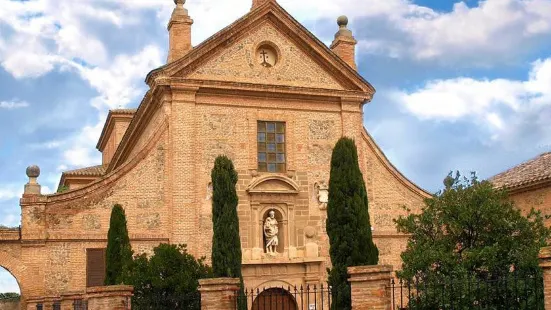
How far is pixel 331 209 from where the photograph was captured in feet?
61.3

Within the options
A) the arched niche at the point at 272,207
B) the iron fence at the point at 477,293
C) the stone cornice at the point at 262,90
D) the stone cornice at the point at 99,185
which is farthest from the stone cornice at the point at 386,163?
the iron fence at the point at 477,293

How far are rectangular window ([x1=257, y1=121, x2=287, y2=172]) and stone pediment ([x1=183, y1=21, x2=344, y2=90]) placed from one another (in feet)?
4.90

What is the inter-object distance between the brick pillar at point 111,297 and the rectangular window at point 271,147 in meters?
9.86

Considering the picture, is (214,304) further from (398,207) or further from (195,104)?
(398,207)

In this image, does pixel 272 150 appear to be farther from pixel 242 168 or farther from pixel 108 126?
pixel 108 126

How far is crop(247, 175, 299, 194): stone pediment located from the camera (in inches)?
955

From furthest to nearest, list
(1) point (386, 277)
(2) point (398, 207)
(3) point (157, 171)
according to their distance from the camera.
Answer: (2) point (398, 207) < (3) point (157, 171) < (1) point (386, 277)

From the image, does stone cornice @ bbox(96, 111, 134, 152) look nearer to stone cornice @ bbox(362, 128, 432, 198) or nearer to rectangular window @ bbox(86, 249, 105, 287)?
stone cornice @ bbox(362, 128, 432, 198)

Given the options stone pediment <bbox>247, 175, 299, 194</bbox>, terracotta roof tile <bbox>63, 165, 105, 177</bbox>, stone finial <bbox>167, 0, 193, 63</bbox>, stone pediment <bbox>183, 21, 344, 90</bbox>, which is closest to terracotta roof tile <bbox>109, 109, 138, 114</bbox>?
terracotta roof tile <bbox>63, 165, 105, 177</bbox>

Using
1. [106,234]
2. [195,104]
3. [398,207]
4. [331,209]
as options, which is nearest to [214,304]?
[331,209]

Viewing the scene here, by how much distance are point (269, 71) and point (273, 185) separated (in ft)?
12.4

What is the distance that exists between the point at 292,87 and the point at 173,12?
4.55 metres

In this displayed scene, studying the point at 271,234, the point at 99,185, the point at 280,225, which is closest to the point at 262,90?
the point at 280,225

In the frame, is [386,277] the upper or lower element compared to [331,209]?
A: lower
